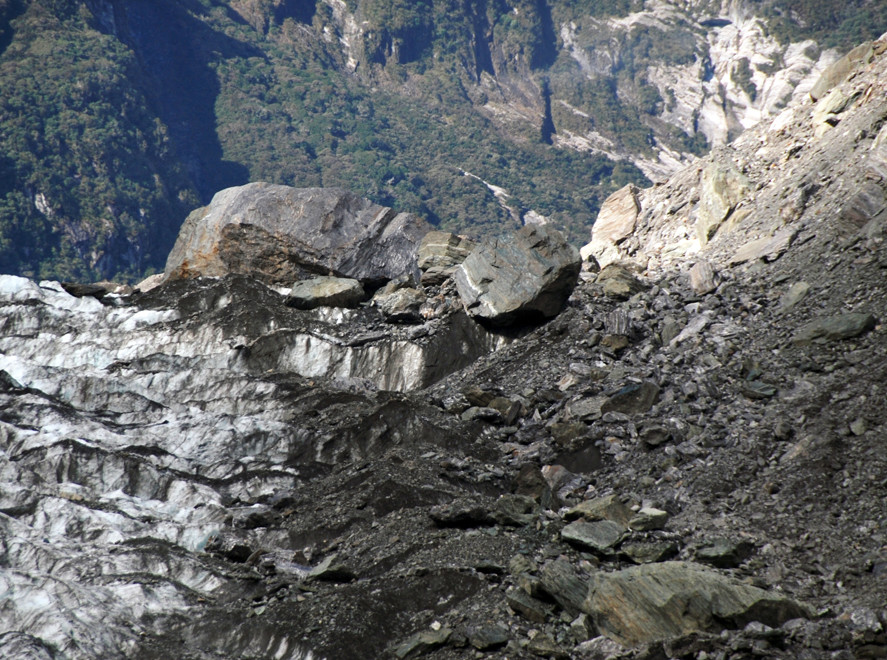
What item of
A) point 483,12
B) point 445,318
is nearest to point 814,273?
point 445,318

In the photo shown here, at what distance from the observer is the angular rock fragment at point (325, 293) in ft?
76.7

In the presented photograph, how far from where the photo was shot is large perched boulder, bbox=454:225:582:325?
2159 centimetres

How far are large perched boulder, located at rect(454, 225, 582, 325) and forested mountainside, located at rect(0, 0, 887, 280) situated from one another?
76844mm

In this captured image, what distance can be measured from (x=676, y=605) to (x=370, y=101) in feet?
432

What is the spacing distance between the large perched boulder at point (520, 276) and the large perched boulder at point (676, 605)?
12.6 metres

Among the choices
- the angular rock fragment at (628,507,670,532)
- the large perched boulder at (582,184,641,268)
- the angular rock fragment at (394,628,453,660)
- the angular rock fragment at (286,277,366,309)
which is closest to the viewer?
the angular rock fragment at (394,628,453,660)

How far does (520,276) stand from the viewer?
22094mm

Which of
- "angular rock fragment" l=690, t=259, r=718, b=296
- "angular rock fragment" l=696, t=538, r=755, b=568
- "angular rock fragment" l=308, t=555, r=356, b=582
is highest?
"angular rock fragment" l=690, t=259, r=718, b=296

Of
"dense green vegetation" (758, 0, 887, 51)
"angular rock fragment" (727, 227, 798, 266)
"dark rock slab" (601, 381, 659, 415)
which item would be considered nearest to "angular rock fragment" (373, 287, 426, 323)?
"dark rock slab" (601, 381, 659, 415)

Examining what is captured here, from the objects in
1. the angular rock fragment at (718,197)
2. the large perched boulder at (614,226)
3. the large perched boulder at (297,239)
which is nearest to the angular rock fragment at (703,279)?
the angular rock fragment at (718,197)

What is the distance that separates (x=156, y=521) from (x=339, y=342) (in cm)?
813

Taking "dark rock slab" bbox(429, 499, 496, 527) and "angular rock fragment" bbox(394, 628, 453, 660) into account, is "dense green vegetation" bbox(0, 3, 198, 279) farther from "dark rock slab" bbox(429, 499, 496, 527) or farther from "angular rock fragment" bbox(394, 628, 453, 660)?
"angular rock fragment" bbox(394, 628, 453, 660)

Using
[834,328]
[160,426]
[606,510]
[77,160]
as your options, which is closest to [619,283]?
[834,328]

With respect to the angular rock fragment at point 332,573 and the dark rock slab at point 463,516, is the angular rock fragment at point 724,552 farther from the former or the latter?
the angular rock fragment at point 332,573
